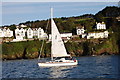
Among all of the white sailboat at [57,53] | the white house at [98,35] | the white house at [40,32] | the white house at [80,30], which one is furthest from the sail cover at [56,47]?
the white house at [80,30]

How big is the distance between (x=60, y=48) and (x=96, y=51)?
1355 inches

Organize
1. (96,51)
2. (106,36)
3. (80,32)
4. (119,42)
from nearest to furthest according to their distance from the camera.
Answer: (96,51), (119,42), (106,36), (80,32)

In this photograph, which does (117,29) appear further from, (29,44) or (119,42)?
(29,44)

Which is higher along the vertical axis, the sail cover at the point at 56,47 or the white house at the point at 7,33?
the white house at the point at 7,33

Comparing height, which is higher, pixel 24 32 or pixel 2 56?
pixel 24 32

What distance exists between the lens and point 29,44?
78.1 m

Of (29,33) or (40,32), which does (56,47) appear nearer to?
(40,32)

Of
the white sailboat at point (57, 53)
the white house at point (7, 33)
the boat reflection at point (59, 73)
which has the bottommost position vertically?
the boat reflection at point (59, 73)

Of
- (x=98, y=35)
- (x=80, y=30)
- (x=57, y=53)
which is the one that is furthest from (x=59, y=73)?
(x=80, y=30)

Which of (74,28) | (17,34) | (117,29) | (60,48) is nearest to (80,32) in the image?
(74,28)

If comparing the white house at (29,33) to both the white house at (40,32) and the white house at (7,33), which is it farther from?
the white house at (7,33)

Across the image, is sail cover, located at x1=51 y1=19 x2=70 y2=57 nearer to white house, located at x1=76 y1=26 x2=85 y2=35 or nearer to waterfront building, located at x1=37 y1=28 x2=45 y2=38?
waterfront building, located at x1=37 y1=28 x2=45 y2=38

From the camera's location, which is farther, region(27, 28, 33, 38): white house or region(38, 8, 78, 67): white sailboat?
region(27, 28, 33, 38): white house

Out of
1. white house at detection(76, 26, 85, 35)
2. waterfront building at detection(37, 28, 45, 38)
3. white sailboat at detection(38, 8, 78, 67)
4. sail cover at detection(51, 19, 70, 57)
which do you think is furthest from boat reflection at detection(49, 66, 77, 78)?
white house at detection(76, 26, 85, 35)
